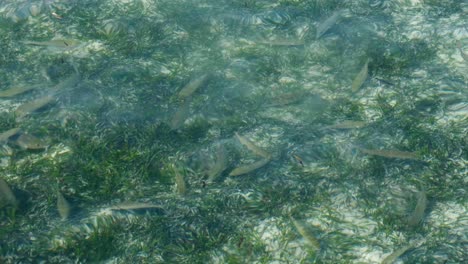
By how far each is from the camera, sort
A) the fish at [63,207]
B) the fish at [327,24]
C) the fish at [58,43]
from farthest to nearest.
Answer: the fish at [327,24]
the fish at [58,43]
the fish at [63,207]

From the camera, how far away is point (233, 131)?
5.06m

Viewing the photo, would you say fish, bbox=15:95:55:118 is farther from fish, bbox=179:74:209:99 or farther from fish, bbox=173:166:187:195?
fish, bbox=173:166:187:195

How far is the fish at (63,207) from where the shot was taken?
169 inches

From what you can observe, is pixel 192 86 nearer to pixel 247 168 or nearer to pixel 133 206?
pixel 247 168

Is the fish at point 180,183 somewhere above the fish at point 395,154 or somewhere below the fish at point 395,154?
below

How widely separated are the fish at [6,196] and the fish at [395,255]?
300 cm

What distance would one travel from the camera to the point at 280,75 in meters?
5.75

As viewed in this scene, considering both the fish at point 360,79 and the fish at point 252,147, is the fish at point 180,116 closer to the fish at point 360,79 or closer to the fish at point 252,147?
the fish at point 252,147

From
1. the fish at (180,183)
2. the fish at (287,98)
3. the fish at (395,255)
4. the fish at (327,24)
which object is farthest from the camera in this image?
the fish at (327,24)

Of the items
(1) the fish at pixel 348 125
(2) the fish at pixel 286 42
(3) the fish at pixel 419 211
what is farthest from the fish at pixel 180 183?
(2) the fish at pixel 286 42

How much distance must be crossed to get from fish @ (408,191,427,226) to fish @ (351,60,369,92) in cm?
152

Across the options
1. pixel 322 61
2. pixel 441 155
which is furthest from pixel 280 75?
pixel 441 155

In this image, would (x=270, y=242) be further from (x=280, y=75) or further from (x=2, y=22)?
(x=2, y=22)

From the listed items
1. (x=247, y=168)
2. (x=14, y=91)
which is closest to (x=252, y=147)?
(x=247, y=168)
